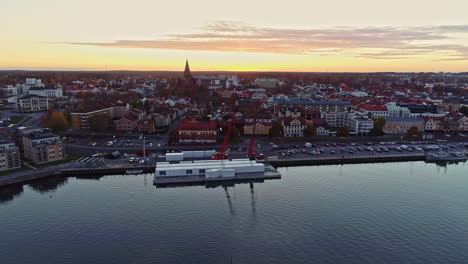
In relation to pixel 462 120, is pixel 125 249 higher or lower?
lower

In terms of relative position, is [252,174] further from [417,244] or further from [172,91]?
[172,91]

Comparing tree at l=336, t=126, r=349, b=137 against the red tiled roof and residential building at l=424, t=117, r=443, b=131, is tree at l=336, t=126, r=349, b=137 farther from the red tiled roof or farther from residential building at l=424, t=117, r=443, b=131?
the red tiled roof

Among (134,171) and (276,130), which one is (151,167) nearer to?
(134,171)

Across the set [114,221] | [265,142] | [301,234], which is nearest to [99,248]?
[114,221]

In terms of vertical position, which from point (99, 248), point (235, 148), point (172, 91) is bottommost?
point (99, 248)

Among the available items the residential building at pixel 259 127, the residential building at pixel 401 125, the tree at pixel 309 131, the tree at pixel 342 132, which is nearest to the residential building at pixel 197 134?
the residential building at pixel 259 127

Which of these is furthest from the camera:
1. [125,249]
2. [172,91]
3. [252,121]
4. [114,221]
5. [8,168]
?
[172,91]

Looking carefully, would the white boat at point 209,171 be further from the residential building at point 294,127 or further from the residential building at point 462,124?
the residential building at point 462,124
